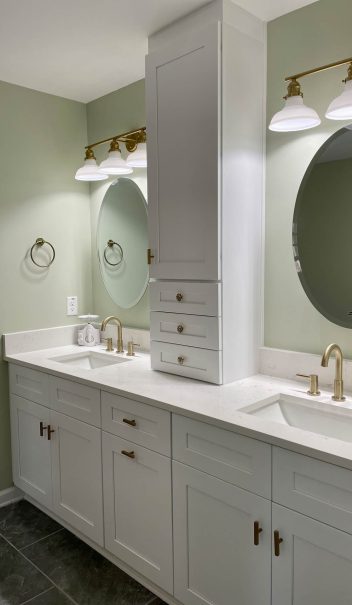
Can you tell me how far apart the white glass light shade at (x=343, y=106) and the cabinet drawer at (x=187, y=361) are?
99 cm

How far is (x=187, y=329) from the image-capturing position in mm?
2102

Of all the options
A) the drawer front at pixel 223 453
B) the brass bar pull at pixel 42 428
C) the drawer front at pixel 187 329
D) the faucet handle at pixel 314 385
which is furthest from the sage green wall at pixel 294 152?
the brass bar pull at pixel 42 428

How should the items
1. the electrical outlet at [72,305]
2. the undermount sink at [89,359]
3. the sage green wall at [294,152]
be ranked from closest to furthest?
the sage green wall at [294,152], the undermount sink at [89,359], the electrical outlet at [72,305]

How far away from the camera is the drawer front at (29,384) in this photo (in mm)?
2422

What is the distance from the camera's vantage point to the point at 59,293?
2945mm

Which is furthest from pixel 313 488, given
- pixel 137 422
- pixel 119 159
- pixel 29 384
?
pixel 119 159

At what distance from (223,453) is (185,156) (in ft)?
3.93

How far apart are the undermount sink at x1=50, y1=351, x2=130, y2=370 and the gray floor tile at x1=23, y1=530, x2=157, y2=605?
34.7 inches

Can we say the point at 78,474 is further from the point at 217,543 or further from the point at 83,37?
the point at 83,37

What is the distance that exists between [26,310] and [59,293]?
0.24m

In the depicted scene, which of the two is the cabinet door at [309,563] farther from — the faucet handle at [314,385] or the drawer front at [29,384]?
the drawer front at [29,384]

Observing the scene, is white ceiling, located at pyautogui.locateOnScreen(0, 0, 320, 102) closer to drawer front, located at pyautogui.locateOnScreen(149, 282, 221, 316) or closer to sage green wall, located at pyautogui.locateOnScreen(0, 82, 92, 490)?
sage green wall, located at pyautogui.locateOnScreen(0, 82, 92, 490)

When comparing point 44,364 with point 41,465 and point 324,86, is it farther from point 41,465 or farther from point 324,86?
point 324,86

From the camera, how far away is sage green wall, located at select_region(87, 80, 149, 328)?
2.69 m
